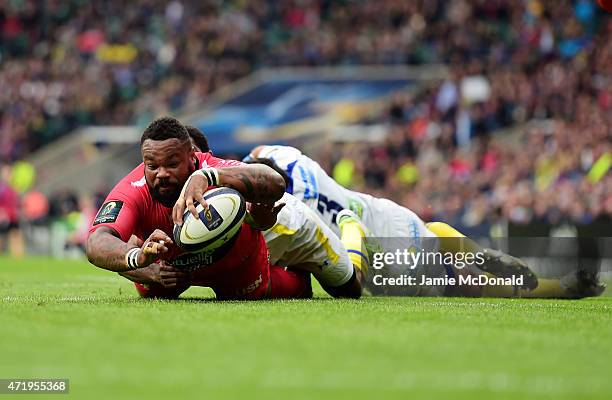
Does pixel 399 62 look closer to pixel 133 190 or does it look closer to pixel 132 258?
pixel 133 190

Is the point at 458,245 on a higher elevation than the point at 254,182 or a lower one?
lower

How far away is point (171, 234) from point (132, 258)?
0.86 metres

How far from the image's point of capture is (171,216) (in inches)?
298

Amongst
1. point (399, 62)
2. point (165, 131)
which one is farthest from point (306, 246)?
point (399, 62)

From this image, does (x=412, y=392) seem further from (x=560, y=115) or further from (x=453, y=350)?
(x=560, y=115)

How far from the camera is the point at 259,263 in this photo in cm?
796

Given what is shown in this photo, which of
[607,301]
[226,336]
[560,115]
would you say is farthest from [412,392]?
[560,115]

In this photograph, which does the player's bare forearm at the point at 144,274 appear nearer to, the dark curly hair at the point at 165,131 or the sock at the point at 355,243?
the dark curly hair at the point at 165,131

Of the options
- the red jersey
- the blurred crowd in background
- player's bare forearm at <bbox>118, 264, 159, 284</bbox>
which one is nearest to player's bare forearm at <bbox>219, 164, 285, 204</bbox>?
the red jersey

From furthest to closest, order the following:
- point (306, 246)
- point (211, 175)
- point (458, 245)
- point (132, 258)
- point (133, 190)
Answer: point (458, 245)
point (306, 246)
point (133, 190)
point (211, 175)
point (132, 258)

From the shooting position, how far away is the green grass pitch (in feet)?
14.0

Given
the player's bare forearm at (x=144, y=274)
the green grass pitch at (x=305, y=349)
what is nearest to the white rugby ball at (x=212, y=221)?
the green grass pitch at (x=305, y=349)

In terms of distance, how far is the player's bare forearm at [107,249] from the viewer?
694cm

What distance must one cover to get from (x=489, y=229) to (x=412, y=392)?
51.3ft
